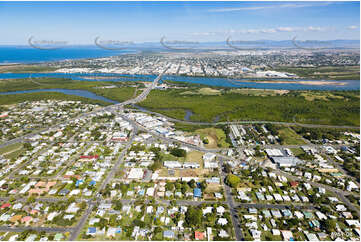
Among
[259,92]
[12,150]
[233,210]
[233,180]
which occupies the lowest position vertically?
[233,210]

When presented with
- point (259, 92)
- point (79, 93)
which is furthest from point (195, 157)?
point (79, 93)

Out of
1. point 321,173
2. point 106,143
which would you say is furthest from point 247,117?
point 106,143

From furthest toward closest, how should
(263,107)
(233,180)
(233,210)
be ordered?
1. (263,107)
2. (233,180)
3. (233,210)

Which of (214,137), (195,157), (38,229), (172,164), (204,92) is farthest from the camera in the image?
(204,92)

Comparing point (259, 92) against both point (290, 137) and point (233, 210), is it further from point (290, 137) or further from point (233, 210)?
point (233, 210)

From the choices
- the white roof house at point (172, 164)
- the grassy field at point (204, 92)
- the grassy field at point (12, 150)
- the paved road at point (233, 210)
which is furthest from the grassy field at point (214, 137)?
the grassy field at point (204, 92)

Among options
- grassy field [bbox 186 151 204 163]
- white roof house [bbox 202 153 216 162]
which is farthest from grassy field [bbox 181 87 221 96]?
white roof house [bbox 202 153 216 162]

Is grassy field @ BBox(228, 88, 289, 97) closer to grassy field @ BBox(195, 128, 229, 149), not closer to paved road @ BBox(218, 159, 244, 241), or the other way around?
grassy field @ BBox(195, 128, 229, 149)
